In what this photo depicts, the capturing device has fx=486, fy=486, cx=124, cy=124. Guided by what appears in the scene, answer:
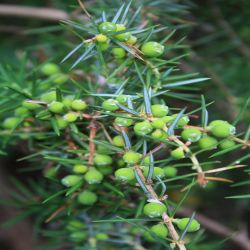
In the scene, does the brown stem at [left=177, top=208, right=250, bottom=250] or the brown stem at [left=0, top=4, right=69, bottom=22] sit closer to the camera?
the brown stem at [left=177, top=208, right=250, bottom=250]

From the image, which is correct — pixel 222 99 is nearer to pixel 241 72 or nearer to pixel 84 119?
pixel 241 72

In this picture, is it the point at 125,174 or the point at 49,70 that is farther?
the point at 49,70

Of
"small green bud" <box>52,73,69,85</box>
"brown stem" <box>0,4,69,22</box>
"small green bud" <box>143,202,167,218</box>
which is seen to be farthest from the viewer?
"brown stem" <box>0,4,69,22</box>

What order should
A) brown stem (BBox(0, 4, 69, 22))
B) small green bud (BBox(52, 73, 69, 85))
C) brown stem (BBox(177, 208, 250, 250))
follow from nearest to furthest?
small green bud (BBox(52, 73, 69, 85)), brown stem (BBox(177, 208, 250, 250)), brown stem (BBox(0, 4, 69, 22))

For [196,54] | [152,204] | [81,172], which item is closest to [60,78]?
[81,172]

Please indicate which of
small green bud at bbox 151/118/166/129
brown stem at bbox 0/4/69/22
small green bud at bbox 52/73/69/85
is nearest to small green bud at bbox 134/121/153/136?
small green bud at bbox 151/118/166/129

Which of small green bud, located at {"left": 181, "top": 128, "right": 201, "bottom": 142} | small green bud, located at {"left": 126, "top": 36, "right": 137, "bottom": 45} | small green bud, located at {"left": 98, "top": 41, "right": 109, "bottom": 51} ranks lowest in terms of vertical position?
small green bud, located at {"left": 181, "top": 128, "right": 201, "bottom": 142}

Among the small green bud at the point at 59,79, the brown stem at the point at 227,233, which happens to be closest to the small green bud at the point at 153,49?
the small green bud at the point at 59,79

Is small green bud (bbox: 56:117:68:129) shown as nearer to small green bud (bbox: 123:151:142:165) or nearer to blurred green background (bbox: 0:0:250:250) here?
small green bud (bbox: 123:151:142:165)

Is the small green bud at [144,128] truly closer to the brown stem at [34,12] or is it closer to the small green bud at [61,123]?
the small green bud at [61,123]

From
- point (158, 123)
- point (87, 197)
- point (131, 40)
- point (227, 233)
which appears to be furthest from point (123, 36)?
point (227, 233)

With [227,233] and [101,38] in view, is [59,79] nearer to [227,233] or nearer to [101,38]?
[101,38]
